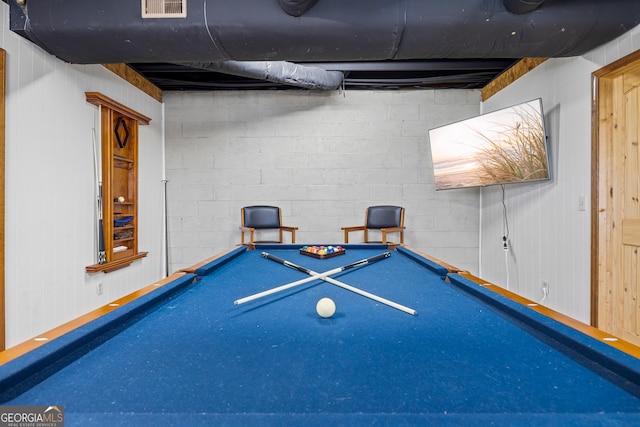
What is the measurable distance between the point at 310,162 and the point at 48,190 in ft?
9.02

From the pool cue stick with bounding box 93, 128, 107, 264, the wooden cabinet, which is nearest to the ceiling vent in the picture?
the wooden cabinet

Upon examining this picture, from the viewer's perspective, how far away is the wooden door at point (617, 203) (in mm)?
2129

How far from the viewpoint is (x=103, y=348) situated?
87 cm

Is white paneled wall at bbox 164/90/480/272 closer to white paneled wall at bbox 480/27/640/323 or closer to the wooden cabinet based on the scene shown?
the wooden cabinet

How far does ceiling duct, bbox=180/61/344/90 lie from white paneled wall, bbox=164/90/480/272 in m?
0.46

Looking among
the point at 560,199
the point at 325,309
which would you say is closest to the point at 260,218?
the point at 325,309

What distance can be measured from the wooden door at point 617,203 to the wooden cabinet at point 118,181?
4.08 metres

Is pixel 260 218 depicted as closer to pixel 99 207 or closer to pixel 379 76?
pixel 99 207

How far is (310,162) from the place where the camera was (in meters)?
4.28

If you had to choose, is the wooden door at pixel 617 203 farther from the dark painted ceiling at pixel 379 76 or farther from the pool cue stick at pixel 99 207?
the pool cue stick at pixel 99 207

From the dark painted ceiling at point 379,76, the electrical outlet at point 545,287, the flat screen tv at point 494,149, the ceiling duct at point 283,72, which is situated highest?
the dark painted ceiling at point 379,76

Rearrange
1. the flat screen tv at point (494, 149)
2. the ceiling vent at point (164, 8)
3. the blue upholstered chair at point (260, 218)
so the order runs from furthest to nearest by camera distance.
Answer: the blue upholstered chair at point (260, 218), the flat screen tv at point (494, 149), the ceiling vent at point (164, 8)

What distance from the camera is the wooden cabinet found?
9.80 feet

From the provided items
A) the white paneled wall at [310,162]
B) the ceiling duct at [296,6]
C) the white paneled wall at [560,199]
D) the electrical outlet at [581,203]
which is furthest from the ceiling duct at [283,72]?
the electrical outlet at [581,203]
